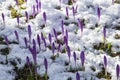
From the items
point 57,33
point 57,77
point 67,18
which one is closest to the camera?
point 57,77

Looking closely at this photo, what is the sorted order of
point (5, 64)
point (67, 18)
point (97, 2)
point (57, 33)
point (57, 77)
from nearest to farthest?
point (57, 77), point (5, 64), point (57, 33), point (67, 18), point (97, 2)

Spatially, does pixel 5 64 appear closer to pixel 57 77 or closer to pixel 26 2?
pixel 57 77

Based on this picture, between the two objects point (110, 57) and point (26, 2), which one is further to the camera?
point (26, 2)

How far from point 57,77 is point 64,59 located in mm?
602

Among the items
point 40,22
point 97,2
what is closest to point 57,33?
point 40,22

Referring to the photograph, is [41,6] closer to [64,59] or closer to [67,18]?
[67,18]

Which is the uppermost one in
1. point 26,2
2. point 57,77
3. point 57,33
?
point 26,2

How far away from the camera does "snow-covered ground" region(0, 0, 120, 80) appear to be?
561cm

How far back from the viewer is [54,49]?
19.4ft

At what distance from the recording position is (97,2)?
7730 millimetres

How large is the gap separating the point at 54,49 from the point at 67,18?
5.06 feet

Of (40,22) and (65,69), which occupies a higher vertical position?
(40,22)

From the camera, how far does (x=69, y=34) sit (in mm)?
6578

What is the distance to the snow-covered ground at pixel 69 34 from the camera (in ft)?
18.4
